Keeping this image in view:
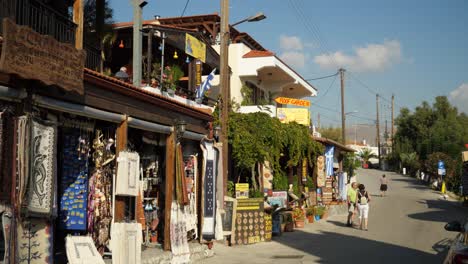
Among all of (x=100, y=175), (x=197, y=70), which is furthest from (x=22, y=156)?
(x=197, y=70)

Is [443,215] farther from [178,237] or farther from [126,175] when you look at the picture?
[126,175]

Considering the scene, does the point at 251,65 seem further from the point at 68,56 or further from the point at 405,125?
the point at 405,125

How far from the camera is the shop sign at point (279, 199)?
20.6 meters

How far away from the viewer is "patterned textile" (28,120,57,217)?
7409 millimetres

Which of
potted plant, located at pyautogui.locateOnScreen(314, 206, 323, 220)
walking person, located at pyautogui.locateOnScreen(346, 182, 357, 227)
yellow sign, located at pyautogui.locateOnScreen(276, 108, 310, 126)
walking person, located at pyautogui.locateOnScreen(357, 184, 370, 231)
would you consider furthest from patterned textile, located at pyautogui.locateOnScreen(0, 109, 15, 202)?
yellow sign, located at pyautogui.locateOnScreen(276, 108, 310, 126)

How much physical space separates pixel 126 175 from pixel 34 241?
8.74 ft

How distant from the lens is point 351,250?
14820 mm

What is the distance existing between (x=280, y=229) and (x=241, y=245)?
3.34 m

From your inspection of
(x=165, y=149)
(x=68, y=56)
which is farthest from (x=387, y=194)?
(x=68, y=56)

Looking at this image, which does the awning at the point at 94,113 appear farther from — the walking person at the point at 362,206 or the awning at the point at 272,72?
the awning at the point at 272,72

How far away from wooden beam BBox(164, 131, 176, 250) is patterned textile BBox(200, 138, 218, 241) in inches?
64.9

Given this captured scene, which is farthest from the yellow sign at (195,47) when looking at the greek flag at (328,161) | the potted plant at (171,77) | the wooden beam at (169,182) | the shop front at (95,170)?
the greek flag at (328,161)

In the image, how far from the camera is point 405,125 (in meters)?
72.8

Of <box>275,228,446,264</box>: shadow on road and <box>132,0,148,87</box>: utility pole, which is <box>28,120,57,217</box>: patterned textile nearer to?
<box>132,0,148,87</box>: utility pole
